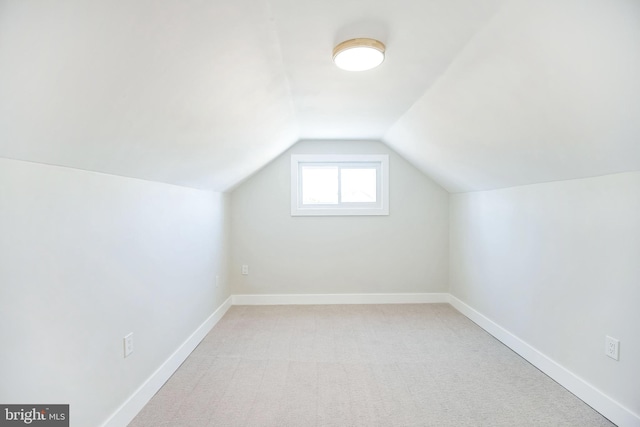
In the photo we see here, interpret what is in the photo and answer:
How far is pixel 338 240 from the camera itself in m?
4.69

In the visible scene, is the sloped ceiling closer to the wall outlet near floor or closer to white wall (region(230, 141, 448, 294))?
the wall outlet near floor

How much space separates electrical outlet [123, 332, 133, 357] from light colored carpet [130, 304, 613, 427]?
1.24 feet

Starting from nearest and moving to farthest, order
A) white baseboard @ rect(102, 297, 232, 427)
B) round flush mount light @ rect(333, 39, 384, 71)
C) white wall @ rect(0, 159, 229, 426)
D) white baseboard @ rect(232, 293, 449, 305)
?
white wall @ rect(0, 159, 229, 426), round flush mount light @ rect(333, 39, 384, 71), white baseboard @ rect(102, 297, 232, 427), white baseboard @ rect(232, 293, 449, 305)

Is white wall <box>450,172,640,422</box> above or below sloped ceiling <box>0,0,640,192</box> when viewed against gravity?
below

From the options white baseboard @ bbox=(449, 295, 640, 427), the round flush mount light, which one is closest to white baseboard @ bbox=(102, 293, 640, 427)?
white baseboard @ bbox=(449, 295, 640, 427)

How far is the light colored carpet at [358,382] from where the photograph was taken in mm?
2107

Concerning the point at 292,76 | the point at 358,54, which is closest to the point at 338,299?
the point at 292,76

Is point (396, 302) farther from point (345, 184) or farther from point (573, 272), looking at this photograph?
point (573, 272)

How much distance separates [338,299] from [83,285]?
3.33m

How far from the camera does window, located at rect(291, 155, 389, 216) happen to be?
4.70m

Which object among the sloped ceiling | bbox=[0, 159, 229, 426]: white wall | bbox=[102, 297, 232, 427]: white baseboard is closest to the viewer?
the sloped ceiling

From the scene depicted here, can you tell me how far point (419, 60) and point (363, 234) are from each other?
281 centimetres

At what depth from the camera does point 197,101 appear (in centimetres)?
190

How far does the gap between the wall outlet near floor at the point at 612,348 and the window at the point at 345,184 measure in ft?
9.19
